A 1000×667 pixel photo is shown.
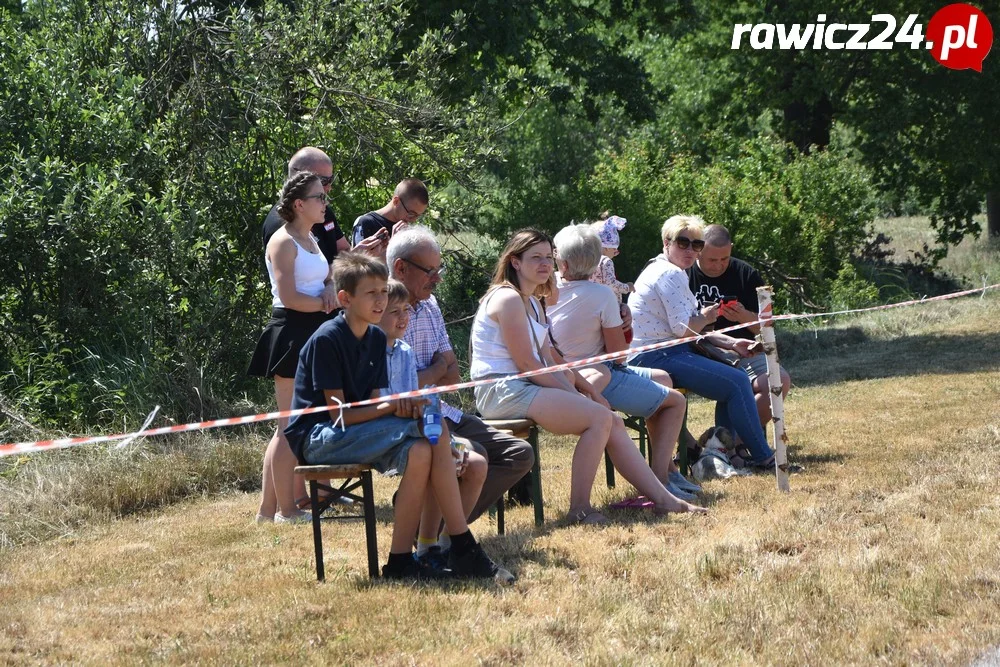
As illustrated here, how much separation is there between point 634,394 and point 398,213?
1.80 meters

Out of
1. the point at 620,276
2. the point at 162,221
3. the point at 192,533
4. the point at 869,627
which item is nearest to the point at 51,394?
the point at 162,221

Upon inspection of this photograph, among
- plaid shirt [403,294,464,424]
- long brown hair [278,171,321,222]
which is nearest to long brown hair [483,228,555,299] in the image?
plaid shirt [403,294,464,424]

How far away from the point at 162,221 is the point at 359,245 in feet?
8.52

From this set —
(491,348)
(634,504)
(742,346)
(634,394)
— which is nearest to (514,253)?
(491,348)

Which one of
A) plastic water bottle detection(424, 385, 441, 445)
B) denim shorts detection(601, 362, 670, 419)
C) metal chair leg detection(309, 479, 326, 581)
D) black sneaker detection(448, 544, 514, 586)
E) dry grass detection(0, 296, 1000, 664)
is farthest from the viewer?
denim shorts detection(601, 362, 670, 419)

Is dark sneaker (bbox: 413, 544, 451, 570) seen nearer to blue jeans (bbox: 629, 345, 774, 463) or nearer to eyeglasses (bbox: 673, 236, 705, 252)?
blue jeans (bbox: 629, 345, 774, 463)

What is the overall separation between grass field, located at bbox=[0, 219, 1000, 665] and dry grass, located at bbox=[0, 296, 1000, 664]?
0.01 metres

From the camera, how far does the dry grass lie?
4.32 metres

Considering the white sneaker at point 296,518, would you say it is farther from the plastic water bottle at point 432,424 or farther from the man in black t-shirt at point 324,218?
the plastic water bottle at point 432,424

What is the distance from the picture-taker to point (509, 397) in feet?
20.5

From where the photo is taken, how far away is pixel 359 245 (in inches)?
278

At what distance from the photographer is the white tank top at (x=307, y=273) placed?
253 inches

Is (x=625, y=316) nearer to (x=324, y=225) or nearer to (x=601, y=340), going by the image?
(x=601, y=340)

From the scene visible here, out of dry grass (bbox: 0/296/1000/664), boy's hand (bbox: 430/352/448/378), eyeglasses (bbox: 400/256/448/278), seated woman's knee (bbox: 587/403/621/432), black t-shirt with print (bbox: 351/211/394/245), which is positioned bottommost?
dry grass (bbox: 0/296/1000/664)
